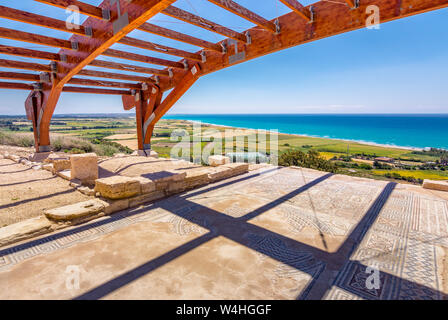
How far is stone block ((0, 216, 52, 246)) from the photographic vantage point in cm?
355

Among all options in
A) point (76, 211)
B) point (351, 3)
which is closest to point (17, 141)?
point (76, 211)

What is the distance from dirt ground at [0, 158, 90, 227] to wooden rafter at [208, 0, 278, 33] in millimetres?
5612

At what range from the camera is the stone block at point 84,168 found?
23.0 feet

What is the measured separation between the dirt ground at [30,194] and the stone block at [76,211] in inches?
40.6

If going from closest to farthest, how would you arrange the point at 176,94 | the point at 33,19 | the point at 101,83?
the point at 33,19 < the point at 176,94 < the point at 101,83

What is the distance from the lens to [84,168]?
23.3ft

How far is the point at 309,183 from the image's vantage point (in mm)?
7219

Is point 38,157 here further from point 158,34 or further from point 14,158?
point 158,34

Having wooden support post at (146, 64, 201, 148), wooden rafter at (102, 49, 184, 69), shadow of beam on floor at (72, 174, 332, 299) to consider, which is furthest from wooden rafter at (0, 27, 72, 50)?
shadow of beam on floor at (72, 174, 332, 299)

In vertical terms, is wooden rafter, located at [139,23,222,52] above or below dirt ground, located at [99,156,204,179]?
above

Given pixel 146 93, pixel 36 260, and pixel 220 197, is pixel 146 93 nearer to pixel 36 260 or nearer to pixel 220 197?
pixel 220 197

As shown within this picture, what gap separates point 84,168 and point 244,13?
20.9 ft

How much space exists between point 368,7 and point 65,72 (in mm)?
9439

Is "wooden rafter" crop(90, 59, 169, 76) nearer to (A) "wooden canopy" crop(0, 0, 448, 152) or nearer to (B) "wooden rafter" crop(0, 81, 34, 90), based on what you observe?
(A) "wooden canopy" crop(0, 0, 448, 152)
